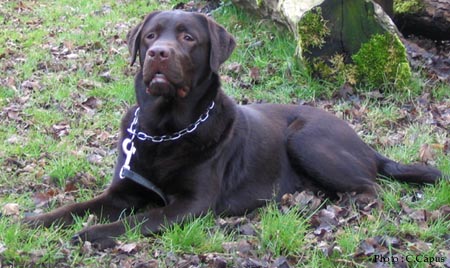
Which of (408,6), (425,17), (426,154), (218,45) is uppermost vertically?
(218,45)

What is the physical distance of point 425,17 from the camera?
317 inches

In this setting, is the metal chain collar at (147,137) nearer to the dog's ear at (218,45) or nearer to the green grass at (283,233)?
the dog's ear at (218,45)

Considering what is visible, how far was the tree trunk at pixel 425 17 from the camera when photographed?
7918 mm

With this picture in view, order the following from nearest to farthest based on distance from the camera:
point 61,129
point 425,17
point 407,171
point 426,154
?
point 407,171
point 426,154
point 61,129
point 425,17

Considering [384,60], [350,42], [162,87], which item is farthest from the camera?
[350,42]

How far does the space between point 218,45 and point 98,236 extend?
1498 millimetres

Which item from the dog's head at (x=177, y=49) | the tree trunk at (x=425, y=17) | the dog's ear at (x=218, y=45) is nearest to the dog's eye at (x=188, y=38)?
the dog's head at (x=177, y=49)

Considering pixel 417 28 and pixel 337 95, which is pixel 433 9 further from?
pixel 337 95

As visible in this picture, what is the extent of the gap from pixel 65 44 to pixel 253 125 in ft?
15.9

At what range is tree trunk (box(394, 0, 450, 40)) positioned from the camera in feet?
26.0

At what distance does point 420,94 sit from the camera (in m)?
7.11

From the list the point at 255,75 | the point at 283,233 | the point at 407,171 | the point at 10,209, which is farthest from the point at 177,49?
the point at 255,75

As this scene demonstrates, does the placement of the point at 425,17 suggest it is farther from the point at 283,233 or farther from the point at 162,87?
the point at 283,233

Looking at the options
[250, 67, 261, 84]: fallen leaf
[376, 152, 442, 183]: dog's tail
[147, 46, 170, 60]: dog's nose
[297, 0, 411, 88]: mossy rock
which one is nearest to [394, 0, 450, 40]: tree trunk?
[297, 0, 411, 88]: mossy rock
